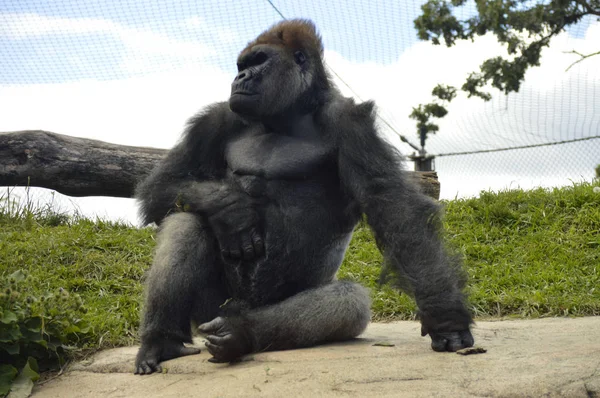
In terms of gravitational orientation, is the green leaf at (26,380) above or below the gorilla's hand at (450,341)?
below

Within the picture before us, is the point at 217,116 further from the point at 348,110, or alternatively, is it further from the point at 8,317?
the point at 8,317

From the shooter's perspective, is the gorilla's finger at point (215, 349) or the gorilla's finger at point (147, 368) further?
the gorilla's finger at point (147, 368)

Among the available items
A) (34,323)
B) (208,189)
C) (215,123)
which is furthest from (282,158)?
(34,323)

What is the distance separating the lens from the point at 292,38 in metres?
4.54

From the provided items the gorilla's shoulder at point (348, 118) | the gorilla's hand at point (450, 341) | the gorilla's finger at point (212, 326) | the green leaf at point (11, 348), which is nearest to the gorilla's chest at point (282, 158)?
the gorilla's shoulder at point (348, 118)

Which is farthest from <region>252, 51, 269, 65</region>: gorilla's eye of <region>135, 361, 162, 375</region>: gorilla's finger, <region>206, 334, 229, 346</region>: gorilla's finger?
<region>135, 361, 162, 375</region>: gorilla's finger

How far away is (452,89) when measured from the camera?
46.9 ft

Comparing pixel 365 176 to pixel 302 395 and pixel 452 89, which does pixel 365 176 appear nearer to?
pixel 302 395

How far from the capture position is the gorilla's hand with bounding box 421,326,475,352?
12.1 feet

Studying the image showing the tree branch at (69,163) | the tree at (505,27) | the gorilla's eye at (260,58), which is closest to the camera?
the gorilla's eye at (260,58)

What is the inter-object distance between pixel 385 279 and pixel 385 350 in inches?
15.5

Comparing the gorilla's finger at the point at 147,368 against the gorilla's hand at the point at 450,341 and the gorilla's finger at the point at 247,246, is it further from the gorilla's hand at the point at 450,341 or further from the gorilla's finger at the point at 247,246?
the gorilla's hand at the point at 450,341

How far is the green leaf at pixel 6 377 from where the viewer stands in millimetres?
3857

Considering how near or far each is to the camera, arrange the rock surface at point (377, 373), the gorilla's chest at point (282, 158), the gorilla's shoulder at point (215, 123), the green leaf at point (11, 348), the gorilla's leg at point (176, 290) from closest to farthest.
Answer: the rock surface at point (377, 373)
the gorilla's leg at point (176, 290)
the green leaf at point (11, 348)
the gorilla's chest at point (282, 158)
the gorilla's shoulder at point (215, 123)
